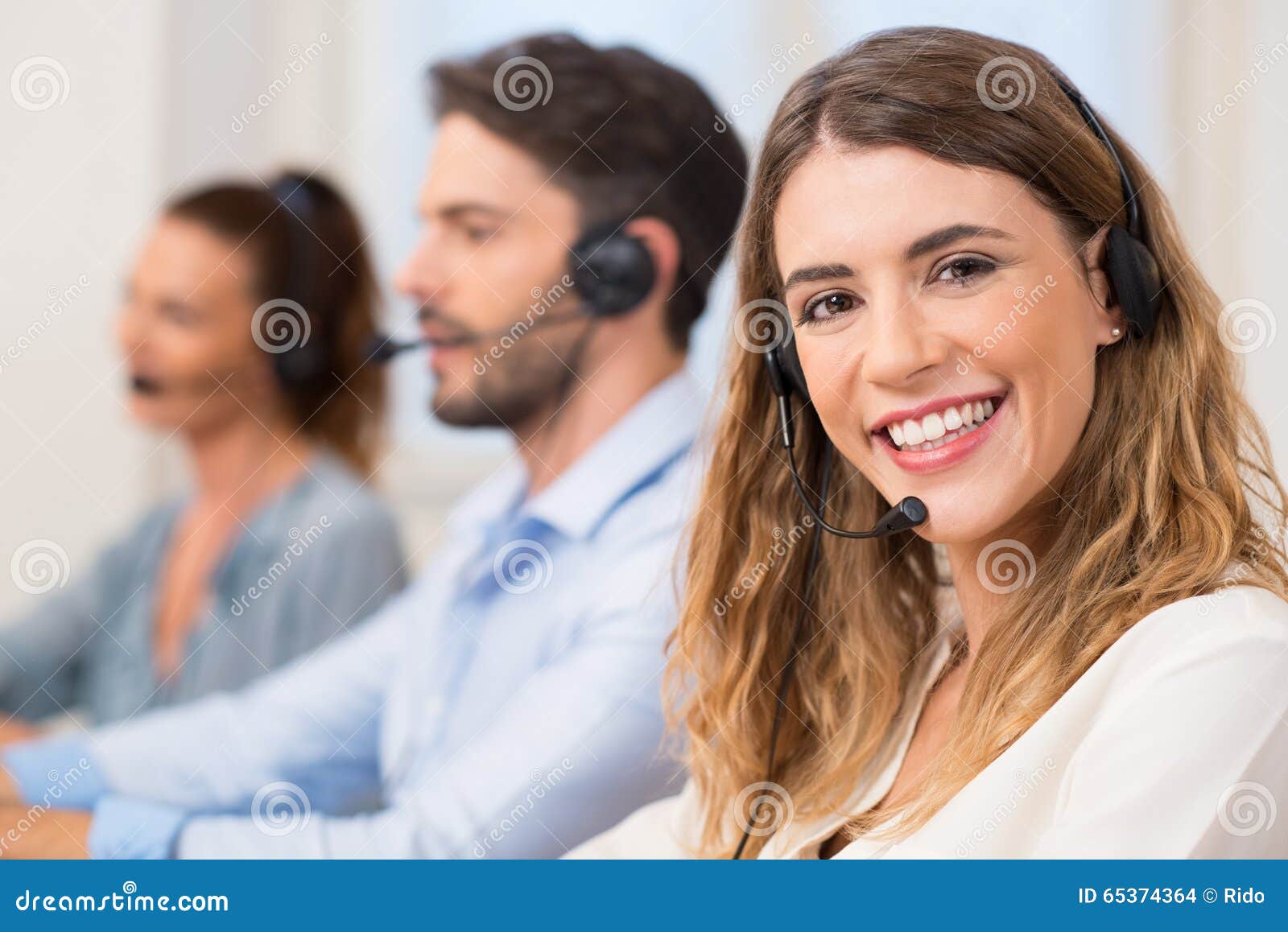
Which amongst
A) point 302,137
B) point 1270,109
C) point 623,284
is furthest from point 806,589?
point 302,137

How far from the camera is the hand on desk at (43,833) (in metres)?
1.09

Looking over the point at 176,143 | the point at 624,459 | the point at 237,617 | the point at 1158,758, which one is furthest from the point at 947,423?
the point at 176,143

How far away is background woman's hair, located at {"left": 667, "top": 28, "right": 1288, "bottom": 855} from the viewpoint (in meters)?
0.82

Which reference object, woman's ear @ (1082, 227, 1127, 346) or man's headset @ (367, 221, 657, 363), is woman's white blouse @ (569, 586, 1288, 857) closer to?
woman's ear @ (1082, 227, 1127, 346)

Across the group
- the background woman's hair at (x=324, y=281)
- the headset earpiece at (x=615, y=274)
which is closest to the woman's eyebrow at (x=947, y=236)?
the headset earpiece at (x=615, y=274)

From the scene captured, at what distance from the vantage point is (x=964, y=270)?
0.83 metres

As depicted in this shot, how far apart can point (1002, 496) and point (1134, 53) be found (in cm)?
141

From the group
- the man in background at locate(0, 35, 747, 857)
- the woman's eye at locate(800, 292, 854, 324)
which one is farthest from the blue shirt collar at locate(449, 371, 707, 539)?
the woman's eye at locate(800, 292, 854, 324)

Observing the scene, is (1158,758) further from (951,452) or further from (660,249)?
(660,249)

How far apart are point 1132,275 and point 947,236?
0.15 metres

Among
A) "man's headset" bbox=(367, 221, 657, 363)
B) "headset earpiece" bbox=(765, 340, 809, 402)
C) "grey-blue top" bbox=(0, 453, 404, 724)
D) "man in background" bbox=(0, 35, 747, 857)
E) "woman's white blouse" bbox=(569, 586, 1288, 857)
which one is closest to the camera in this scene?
"woman's white blouse" bbox=(569, 586, 1288, 857)

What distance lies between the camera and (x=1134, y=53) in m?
1.92

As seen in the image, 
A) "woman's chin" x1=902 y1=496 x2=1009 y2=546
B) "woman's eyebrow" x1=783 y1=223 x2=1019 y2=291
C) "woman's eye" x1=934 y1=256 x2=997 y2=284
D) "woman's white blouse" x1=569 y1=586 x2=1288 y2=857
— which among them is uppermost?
"woman's eyebrow" x1=783 y1=223 x2=1019 y2=291

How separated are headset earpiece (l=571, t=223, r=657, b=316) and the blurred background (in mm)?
726
